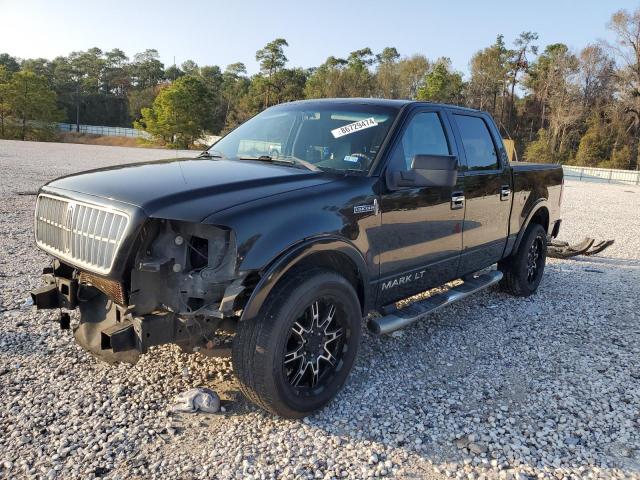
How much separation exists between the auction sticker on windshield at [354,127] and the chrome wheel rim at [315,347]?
138 cm

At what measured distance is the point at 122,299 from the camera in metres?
2.86

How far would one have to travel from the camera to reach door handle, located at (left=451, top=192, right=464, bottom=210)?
4395 millimetres

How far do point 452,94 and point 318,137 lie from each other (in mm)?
55057

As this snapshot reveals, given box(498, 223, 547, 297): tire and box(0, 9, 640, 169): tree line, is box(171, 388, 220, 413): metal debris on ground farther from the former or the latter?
box(0, 9, 640, 169): tree line

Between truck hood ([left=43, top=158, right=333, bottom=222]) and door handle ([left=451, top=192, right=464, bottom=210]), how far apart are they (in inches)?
54.5

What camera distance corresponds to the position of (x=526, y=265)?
19.7 ft

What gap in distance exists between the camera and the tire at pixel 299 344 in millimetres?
2947

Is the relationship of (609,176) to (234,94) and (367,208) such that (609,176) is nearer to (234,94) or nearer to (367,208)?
(367,208)

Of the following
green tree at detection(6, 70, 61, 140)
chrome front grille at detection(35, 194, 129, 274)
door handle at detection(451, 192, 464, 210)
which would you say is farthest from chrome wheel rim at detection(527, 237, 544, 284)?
green tree at detection(6, 70, 61, 140)

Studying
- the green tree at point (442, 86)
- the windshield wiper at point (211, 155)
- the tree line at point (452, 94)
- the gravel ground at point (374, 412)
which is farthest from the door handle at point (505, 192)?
the green tree at point (442, 86)

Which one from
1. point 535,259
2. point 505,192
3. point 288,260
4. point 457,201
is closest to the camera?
point 288,260

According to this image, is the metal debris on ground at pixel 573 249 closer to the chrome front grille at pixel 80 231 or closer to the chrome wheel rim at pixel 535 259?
the chrome wheel rim at pixel 535 259

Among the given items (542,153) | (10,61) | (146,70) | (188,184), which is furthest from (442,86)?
(10,61)

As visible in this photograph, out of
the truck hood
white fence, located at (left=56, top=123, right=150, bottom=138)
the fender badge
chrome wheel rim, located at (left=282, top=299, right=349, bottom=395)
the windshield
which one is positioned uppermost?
white fence, located at (left=56, top=123, right=150, bottom=138)
